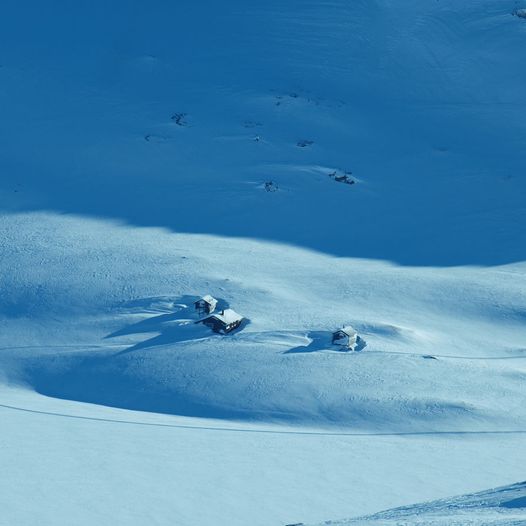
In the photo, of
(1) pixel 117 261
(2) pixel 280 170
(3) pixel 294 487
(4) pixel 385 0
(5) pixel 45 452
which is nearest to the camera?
(3) pixel 294 487

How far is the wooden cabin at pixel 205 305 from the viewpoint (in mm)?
26766

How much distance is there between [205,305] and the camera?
26828 millimetres

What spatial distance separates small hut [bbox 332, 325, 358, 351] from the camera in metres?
25.4

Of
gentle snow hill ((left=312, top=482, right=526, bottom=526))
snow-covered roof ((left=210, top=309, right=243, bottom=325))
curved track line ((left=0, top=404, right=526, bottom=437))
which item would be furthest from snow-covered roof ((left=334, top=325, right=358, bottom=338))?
gentle snow hill ((left=312, top=482, right=526, bottom=526))

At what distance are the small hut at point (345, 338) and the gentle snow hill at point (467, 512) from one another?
31.3 ft

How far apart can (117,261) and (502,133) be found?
19.3 m

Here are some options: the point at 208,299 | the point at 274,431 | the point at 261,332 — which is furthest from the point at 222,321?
the point at 274,431

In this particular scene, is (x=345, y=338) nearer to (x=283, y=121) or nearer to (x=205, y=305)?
(x=205, y=305)

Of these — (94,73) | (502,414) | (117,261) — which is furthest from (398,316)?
(94,73)

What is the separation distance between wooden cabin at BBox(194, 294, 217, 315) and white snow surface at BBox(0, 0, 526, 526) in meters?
0.45

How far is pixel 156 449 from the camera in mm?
20094

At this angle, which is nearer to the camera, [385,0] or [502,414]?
[502,414]

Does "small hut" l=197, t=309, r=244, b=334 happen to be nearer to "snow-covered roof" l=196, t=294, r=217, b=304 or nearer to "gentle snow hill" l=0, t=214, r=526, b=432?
"gentle snow hill" l=0, t=214, r=526, b=432

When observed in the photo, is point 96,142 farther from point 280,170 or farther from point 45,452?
point 45,452
